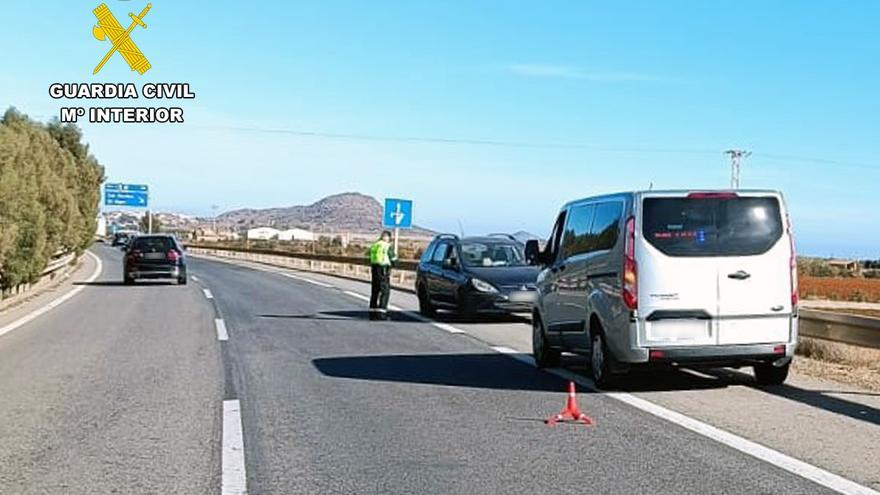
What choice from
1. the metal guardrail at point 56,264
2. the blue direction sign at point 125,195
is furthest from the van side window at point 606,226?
the blue direction sign at point 125,195

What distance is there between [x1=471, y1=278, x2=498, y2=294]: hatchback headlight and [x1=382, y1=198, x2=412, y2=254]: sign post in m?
20.3

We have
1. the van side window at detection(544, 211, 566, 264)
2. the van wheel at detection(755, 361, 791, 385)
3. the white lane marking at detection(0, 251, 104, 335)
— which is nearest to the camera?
the van wheel at detection(755, 361, 791, 385)

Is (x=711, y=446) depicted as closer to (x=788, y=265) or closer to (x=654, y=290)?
(x=654, y=290)

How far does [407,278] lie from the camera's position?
39875 mm

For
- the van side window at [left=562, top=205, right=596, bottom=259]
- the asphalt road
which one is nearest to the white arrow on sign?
the asphalt road

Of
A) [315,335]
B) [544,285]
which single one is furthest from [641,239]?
[315,335]

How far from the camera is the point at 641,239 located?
405 inches

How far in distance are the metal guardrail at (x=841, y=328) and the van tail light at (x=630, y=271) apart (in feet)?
11.0

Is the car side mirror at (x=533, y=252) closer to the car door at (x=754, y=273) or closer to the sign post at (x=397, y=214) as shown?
the car door at (x=754, y=273)

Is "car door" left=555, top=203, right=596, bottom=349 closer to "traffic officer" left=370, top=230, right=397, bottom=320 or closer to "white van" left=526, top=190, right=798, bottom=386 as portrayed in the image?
"white van" left=526, top=190, right=798, bottom=386

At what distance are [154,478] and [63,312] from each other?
16643mm

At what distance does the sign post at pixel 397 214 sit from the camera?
40.2m

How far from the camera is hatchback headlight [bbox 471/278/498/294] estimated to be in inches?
782

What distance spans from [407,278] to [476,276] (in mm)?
19885
